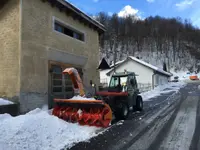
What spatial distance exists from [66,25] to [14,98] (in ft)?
21.1

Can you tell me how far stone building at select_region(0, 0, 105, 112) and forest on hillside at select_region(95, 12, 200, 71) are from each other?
7007 cm

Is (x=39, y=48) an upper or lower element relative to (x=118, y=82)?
upper

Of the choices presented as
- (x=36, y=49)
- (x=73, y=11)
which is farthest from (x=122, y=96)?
(x=73, y=11)

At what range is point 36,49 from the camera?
12195 millimetres

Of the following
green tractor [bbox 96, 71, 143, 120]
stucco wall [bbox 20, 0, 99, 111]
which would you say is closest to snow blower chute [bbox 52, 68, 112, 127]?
green tractor [bbox 96, 71, 143, 120]

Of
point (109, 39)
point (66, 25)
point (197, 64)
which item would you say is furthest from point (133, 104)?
point (197, 64)

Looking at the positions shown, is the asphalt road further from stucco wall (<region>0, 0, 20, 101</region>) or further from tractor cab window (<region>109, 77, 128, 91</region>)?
stucco wall (<region>0, 0, 20, 101</region>)

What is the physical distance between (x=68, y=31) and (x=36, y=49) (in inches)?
172

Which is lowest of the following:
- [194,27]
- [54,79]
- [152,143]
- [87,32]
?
[152,143]

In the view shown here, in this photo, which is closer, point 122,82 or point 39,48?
point 39,48

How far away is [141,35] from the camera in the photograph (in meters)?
102

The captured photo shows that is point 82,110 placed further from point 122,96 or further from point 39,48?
point 39,48

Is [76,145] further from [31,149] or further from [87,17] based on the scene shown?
[87,17]

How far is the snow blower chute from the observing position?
898cm
